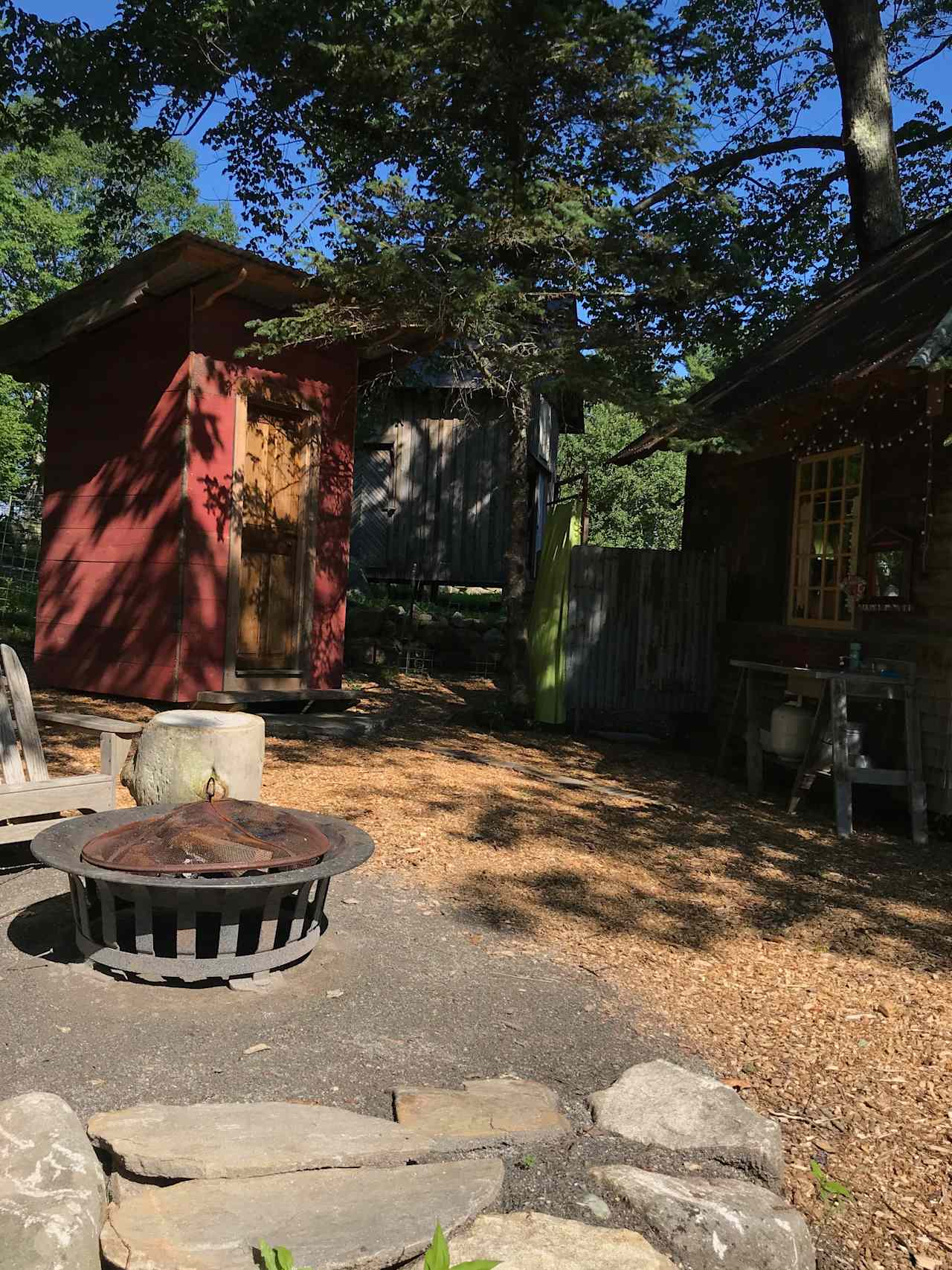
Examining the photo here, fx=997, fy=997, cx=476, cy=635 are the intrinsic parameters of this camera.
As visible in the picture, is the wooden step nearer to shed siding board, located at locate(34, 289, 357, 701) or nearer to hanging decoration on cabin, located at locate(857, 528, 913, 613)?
shed siding board, located at locate(34, 289, 357, 701)

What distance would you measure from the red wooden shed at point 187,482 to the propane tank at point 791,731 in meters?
4.36

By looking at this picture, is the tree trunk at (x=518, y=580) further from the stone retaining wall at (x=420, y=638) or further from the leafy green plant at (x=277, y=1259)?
Result: the leafy green plant at (x=277, y=1259)

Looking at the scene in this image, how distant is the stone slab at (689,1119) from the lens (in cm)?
272

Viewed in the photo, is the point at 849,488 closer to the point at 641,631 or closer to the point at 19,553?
the point at 641,631

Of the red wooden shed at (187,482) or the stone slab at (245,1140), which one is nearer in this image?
the stone slab at (245,1140)

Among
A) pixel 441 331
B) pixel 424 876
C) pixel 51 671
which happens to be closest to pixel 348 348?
pixel 441 331

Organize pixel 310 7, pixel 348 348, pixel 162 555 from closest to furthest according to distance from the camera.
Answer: pixel 162 555 < pixel 348 348 < pixel 310 7

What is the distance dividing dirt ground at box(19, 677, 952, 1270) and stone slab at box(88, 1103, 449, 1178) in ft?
3.74

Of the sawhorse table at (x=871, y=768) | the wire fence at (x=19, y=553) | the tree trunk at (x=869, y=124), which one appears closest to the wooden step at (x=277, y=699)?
the sawhorse table at (x=871, y=768)

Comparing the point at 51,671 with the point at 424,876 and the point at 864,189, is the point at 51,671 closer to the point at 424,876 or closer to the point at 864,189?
the point at 424,876

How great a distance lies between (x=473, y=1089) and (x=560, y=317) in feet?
29.7

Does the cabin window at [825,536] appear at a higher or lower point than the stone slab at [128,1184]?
higher

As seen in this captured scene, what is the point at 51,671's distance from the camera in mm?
9945

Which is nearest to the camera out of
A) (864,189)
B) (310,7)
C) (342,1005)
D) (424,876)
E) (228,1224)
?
(228,1224)
